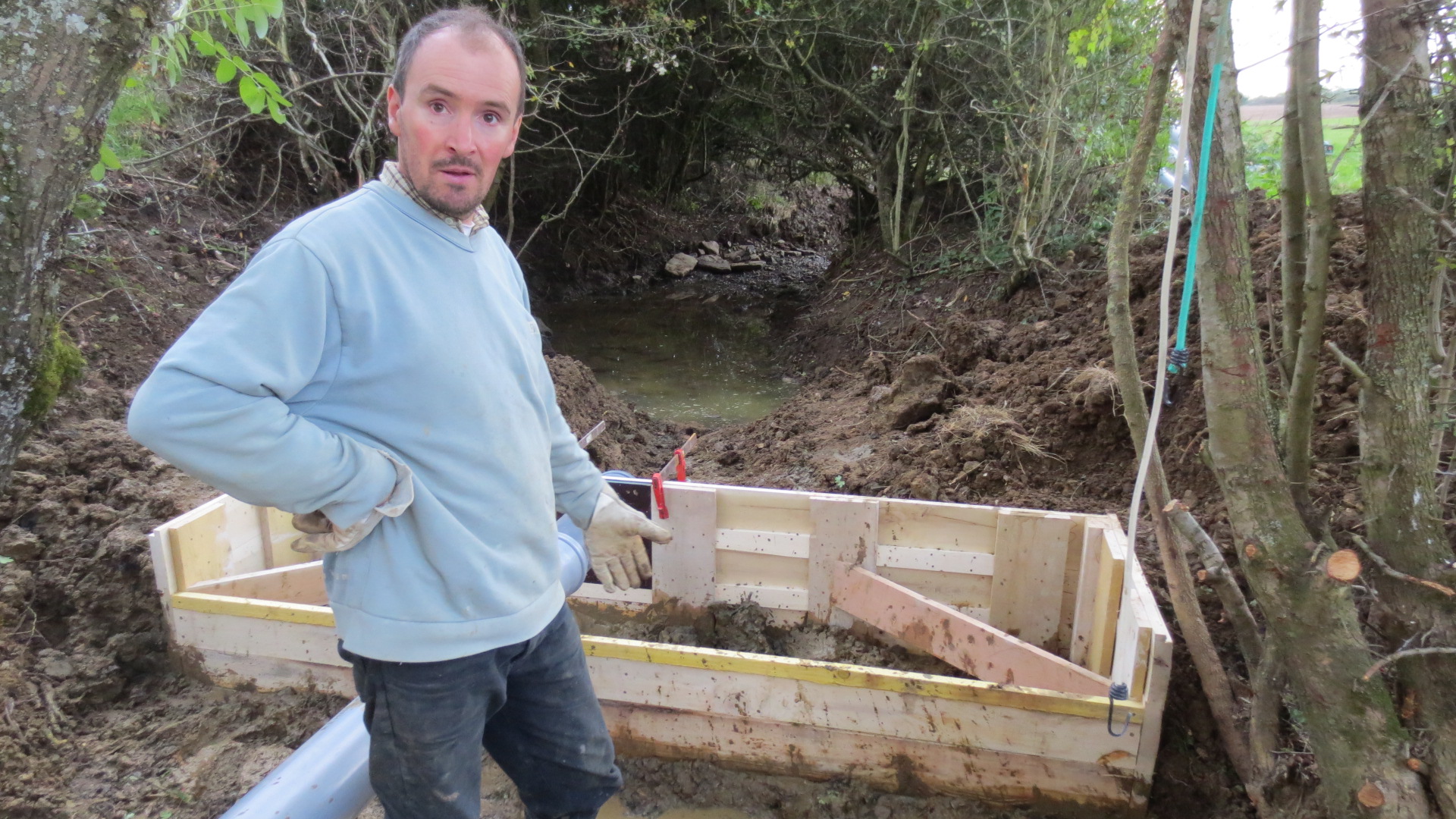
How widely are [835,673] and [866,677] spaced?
0.30ft

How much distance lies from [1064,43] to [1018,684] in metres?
5.71

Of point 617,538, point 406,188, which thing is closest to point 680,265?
point 617,538

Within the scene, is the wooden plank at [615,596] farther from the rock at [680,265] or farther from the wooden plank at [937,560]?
the rock at [680,265]

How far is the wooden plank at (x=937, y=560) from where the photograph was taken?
313cm

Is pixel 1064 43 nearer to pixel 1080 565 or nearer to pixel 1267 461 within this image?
pixel 1080 565

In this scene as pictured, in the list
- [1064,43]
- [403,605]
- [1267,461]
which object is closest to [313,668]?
[403,605]

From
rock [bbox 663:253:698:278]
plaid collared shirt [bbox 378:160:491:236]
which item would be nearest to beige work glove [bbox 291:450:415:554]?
plaid collared shirt [bbox 378:160:491:236]

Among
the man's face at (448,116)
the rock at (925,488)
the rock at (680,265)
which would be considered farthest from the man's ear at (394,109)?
the rock at (680,265)

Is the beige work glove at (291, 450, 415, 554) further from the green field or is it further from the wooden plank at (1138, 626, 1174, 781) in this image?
the green field

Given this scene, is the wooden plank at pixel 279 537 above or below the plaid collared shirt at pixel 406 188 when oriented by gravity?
below

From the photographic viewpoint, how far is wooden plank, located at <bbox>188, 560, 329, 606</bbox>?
3072 millimetres

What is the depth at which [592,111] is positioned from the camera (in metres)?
11.6

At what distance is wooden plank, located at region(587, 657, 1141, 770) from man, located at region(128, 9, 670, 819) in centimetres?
82

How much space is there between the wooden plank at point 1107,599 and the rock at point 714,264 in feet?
40.8
